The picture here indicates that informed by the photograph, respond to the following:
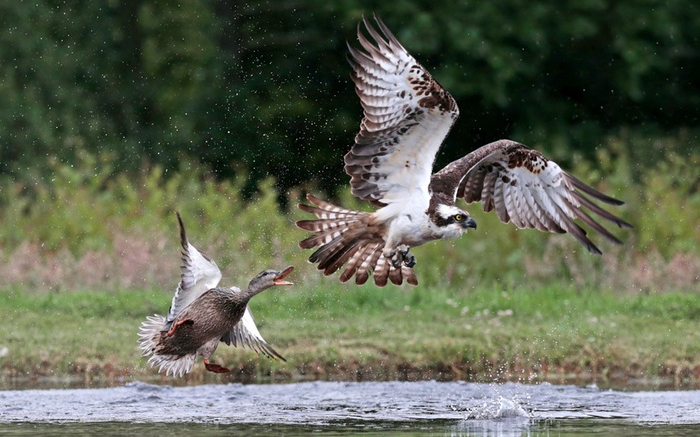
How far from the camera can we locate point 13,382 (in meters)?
11.0

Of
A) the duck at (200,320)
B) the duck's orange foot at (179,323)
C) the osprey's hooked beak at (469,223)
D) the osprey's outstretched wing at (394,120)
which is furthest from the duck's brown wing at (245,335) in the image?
the osprey's hooked beak at (469,223)

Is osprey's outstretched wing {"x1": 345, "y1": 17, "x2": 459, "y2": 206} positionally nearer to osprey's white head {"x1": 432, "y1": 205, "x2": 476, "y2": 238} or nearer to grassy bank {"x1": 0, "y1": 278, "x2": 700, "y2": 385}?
osprey's white head {"x1": 432, "y1": 205, "x2": 476, "y2": 238}

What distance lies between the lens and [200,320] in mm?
9734

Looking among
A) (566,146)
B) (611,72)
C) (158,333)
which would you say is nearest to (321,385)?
(158,333)

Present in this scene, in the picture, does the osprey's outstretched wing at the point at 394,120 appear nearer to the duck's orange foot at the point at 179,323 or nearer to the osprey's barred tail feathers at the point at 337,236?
the osprey's barred tail feathers at the point at 337,236

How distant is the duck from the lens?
9.74 meters

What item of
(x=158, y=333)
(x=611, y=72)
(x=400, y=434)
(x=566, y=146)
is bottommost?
(x=400, y=434)

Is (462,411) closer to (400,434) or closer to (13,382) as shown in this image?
(400,434)

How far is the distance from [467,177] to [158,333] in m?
2.98

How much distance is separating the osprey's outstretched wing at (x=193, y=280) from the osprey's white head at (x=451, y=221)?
5.45 feet

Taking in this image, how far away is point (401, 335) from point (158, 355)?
113 inches

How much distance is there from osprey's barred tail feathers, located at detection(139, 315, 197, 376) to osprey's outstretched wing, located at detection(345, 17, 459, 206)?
1.81 metres

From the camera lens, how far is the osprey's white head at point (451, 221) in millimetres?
9836

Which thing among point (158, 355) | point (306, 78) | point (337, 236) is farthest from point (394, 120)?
point (306, 78)
